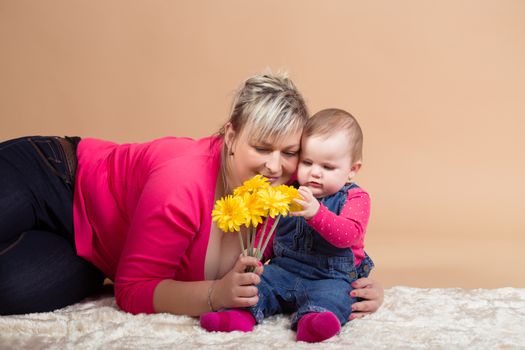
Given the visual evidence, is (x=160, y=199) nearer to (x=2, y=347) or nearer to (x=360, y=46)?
(x=2, y=347)

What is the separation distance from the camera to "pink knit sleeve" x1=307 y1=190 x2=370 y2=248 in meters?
2.36

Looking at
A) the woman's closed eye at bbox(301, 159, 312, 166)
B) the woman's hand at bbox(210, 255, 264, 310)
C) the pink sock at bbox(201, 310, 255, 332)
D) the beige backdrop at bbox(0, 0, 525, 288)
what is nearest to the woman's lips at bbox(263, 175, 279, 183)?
the woman's closed eye at bbox(301, 159, 312, 166)

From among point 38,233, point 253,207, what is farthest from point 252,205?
point 38,233

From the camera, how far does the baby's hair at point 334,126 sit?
8.36 feet

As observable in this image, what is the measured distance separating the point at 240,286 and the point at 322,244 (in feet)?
1.26

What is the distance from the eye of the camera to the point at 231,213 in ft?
7.00

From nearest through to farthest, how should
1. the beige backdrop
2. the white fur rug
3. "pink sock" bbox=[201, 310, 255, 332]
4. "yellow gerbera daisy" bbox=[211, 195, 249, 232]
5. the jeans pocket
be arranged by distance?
"yellow gerbera daisy" bbox=[211, 195, 249, 232], the white fur rug, "pink sock" bbox=[201, 310, 255, 332], the jeans pocket, the beige backdrop

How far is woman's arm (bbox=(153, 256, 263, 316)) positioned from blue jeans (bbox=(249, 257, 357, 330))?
0.43 feet

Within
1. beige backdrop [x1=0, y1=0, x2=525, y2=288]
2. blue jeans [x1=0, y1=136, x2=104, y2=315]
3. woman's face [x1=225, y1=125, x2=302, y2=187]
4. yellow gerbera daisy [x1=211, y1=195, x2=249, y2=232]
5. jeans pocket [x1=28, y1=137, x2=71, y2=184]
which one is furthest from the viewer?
beige backdrop [x1=0, y1=0, x2=525, y2=288]

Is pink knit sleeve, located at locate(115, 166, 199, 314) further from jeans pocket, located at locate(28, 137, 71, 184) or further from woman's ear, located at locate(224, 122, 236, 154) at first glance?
jeans pocket, located at locate(28, 137, 71, 184)

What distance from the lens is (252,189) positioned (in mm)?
2193

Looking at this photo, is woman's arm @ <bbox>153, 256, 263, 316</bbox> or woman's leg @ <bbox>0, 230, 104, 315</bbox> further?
woman's leg @ <bbox>0, 230, 104, 315</bbox>

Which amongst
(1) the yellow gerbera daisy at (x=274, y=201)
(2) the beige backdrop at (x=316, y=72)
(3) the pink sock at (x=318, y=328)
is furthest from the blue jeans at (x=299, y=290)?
(2) the beige backdrop at (x=316, y=72)

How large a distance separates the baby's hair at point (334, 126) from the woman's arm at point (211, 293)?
53 cm
